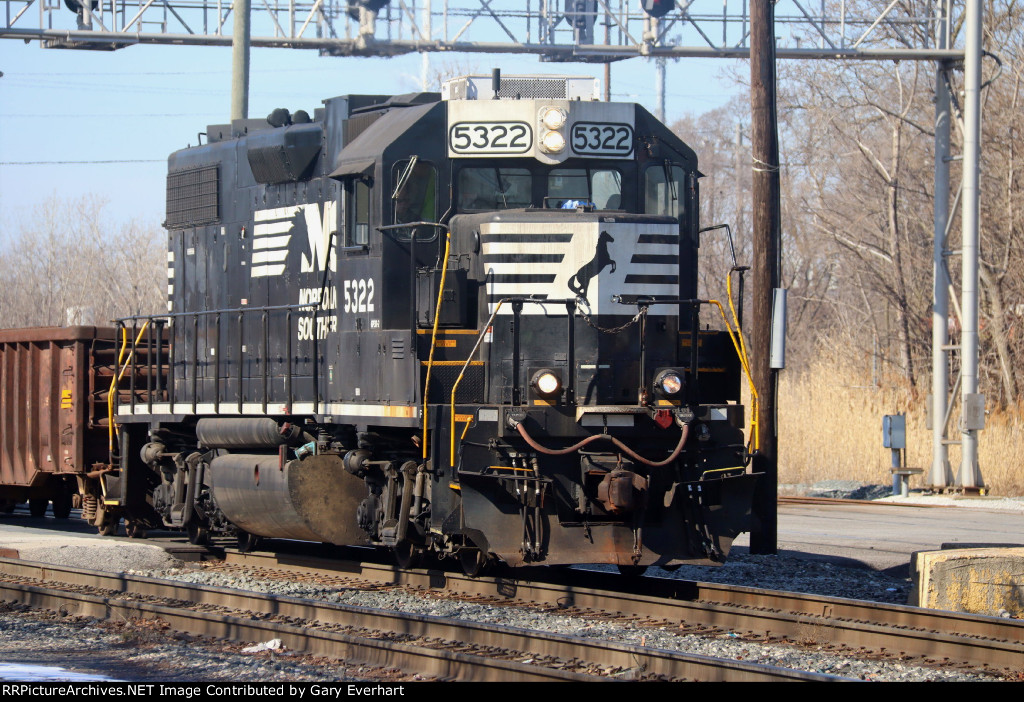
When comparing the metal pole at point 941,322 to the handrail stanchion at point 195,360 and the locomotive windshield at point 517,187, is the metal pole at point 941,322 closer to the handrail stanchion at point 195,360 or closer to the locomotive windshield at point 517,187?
the locomotive windshield at point 517,187

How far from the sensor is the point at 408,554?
1053cm

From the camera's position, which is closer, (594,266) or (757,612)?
(757,612)

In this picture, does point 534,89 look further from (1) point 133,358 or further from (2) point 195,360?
(1) point 133,358

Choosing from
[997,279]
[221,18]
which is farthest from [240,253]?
[997,279]

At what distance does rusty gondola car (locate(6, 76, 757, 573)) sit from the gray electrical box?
1056cm

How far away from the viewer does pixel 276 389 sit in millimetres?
11516

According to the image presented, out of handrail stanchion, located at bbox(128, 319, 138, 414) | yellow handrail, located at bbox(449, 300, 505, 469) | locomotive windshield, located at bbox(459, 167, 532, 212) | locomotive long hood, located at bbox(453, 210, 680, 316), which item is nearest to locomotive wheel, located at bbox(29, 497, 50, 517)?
handrail stanchion, located at bbox(128, 319, 138, 414)

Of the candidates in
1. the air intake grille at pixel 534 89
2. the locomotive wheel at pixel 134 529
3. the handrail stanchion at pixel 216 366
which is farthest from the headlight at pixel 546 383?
the locomotive wheel at pixel 134 529

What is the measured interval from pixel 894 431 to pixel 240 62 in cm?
1134

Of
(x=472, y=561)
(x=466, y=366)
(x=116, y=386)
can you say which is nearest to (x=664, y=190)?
(x=466, y=366)

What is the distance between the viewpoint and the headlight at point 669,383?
30.5 ft

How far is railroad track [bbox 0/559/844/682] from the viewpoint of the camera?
21.6 feet

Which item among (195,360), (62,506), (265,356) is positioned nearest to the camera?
(265,356)
